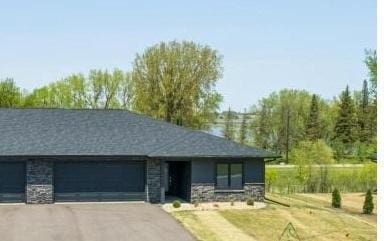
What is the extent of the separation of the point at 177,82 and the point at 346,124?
117ft

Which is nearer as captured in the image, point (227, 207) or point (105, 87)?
point (227, 207)

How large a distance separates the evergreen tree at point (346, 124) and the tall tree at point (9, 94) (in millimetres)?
52919

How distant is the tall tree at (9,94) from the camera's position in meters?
76.7

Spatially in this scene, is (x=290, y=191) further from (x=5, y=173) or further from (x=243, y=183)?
(x=5, y=173)

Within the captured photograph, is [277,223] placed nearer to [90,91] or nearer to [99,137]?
[99,137]

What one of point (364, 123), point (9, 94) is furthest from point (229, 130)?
point (9, 94)

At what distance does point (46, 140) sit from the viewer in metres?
32.2

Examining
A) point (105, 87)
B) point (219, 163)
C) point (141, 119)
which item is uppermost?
point (105, 87)

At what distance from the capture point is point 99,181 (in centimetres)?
3178

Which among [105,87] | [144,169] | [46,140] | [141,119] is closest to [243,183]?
[144,169]

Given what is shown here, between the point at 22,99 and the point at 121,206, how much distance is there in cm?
5598

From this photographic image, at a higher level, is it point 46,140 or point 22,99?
point 22,99

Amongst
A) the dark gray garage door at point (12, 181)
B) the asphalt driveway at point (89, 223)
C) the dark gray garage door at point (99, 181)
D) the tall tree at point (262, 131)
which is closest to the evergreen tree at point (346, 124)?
the tall tree at point (262, 131)

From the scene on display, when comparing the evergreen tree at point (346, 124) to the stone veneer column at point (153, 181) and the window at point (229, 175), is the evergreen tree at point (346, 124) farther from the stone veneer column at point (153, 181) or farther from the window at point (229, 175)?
the stone veneer column at point (153, 181)
